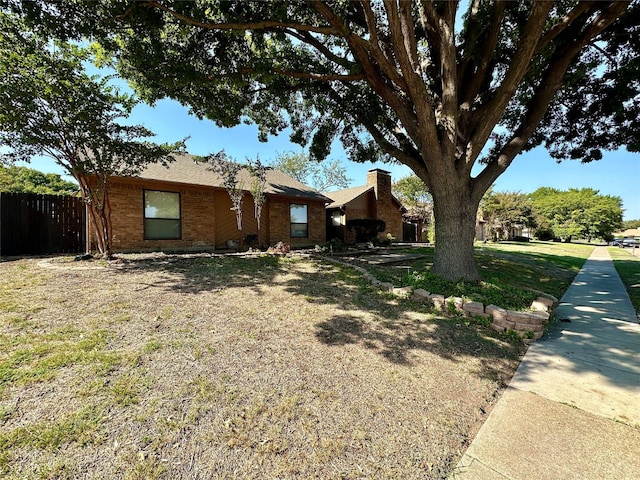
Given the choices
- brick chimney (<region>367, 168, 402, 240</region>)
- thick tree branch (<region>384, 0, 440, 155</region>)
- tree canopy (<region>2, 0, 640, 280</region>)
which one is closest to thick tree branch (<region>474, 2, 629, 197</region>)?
tree canopy (<region>2, 0, 640, 280</region>)

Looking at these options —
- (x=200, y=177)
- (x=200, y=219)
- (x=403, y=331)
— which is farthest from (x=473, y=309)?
(x=200, y=177)

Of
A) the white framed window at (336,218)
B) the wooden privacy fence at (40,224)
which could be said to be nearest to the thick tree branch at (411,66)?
the wooden privacy fence at (40,224)

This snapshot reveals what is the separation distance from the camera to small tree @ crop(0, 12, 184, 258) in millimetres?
5938

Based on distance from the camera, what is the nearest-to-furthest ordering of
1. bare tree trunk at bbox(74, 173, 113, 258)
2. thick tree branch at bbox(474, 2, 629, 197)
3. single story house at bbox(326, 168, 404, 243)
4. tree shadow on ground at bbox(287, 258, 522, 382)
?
1. tree shadow on ground at bbox(287, 258, 522, 382)
2. thick tree branch at bbox(474, 2, 629, 197)
3. bare tree trunk at bbox(74, 173, 113, 258)
4. single story house at bbox(326, 168, 404, 243)

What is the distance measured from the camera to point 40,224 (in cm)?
890

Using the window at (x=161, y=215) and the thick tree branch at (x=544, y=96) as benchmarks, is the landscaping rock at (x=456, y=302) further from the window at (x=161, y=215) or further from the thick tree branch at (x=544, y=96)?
the window at (x=161, y=215)

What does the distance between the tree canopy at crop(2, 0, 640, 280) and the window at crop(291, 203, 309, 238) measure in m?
6.21

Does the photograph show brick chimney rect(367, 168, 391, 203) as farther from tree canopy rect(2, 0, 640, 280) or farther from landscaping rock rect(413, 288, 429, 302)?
landscaping rock rect(413, 288, 429, 302)

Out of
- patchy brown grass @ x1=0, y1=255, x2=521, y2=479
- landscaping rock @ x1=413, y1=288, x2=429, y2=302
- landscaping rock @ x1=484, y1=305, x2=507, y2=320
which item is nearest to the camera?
patchy brown grass @ x1=0, y1=255, x2=521, y2=479

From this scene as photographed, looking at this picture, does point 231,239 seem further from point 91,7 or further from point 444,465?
point 444,465

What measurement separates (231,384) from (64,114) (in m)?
7.81

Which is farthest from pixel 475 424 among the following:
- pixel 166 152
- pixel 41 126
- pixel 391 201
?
pixel 391 201

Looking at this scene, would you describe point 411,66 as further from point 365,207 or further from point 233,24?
point 365,207

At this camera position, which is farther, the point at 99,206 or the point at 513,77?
the point at 99,206
